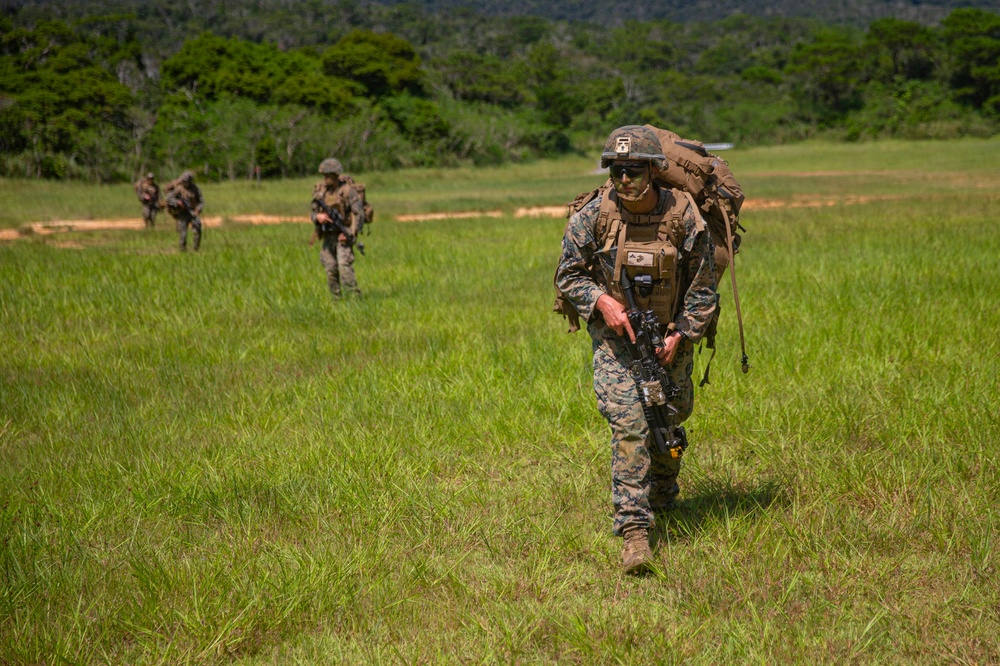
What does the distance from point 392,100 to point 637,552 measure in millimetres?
62641

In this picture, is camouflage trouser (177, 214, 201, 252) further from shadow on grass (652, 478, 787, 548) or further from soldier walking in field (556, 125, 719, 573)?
soldier walking in field (556, 125, 719, 573)

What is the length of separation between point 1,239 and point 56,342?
1342cm

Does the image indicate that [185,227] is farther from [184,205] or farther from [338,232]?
[338,232]

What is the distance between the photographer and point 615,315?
169 inches

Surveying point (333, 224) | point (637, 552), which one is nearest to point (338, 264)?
point (333, 224)

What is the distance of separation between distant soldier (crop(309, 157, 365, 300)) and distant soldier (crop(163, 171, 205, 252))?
284 inches

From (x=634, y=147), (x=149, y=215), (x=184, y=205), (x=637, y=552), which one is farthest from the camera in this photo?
(x=149, y=215)

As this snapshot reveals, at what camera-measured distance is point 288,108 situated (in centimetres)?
5372

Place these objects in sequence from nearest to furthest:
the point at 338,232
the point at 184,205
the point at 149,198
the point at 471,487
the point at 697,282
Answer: the point at 697,282 → the point at 471,487 → the point at 338,232 → the point at 184,205 → the point at 149,198

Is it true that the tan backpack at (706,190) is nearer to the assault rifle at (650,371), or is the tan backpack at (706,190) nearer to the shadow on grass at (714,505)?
the assault rifle at (650,371)

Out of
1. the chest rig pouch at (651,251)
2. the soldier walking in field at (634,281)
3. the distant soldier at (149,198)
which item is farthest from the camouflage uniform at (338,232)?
the distant soldier at (149,198)

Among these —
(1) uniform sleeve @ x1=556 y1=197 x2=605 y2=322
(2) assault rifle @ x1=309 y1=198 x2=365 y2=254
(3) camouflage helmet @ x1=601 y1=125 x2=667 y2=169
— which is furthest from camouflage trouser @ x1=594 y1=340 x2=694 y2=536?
(2) assault rifle @ x1=309 y1=198 x2=365 y2=254

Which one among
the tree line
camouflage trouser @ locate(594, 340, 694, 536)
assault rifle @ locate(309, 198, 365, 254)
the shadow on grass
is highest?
the tree line

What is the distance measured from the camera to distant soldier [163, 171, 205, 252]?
1795 cm
